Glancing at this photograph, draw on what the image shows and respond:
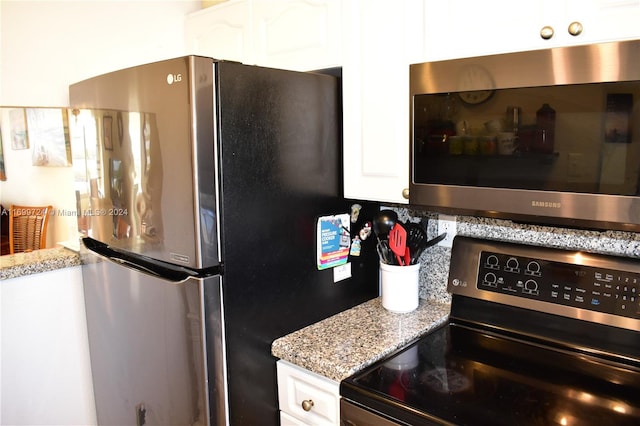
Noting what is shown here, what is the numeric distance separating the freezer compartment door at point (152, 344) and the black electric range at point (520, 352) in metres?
0.37

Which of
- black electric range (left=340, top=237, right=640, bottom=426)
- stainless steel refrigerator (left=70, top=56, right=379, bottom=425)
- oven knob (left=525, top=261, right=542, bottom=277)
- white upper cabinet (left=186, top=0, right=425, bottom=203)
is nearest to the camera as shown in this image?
black electric range (left=340, top=237, right=640, bottom=426)

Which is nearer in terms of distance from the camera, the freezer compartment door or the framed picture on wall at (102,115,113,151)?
the freezer compartment door

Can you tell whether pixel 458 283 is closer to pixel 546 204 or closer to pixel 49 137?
pixel 546 204

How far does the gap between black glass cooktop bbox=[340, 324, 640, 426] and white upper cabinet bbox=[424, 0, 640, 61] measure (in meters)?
0.75

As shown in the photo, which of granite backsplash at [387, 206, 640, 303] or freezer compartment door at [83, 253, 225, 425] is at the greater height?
→ granite backsplash at [387, 206, 640, 303]

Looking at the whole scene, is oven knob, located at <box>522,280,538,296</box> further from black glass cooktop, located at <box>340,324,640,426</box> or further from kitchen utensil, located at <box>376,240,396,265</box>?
kitchen utensil, located at <box>376,240,396,265</box>

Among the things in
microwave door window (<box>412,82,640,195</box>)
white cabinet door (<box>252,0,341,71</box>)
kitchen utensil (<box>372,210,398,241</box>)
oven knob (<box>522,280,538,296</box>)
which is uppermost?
white cabinet door (<box>252,0,341,71</box>)

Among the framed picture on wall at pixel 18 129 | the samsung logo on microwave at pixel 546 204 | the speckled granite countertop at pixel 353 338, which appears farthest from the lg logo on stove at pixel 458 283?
the framed picture on wall at pixel 18 129

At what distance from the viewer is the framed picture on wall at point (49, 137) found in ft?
7.51

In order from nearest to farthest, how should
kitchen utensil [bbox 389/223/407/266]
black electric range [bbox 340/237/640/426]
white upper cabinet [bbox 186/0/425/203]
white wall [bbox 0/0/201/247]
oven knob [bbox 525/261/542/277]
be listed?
black electric range [bbox 340/237/640/426], white upper cabinet [bbox 186/0/425/203], oven knob [bbox 525/261/542/277], kitchen utensil [bbox 389/223/407/266], white wall [bbox 0/0/201/247]

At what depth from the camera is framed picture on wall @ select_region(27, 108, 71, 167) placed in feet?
7.51

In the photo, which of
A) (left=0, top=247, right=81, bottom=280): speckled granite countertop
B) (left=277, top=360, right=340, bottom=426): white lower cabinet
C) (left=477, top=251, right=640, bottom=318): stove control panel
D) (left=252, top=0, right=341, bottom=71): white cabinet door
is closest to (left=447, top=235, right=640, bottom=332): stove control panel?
(left=477, top=251, right=640, bottom=318): stove control panel

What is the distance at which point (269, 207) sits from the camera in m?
1.26

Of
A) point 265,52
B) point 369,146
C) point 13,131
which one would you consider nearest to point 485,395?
point 369,146
